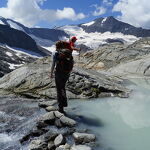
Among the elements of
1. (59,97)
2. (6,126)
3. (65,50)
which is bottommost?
(6,126)

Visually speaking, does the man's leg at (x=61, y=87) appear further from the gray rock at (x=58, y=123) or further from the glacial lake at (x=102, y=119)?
the gray rock at (x=58, y=123)

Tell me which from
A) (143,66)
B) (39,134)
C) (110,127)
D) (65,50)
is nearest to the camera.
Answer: (39,134)

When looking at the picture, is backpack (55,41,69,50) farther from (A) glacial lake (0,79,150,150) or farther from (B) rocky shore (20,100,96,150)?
(A) glacial lake (0,79,150,150)

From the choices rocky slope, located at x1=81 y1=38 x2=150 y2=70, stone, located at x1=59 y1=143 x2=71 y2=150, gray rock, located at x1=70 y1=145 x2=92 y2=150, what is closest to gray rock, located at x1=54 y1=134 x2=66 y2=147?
stone, located at x1=59 y1=143 x2=71 y2=150

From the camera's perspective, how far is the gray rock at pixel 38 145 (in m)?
9.74

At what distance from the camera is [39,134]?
37.6 ft

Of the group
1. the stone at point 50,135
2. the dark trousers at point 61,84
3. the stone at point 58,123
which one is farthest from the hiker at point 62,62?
the stone at point 50,135

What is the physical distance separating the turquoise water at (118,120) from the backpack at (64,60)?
2.52m

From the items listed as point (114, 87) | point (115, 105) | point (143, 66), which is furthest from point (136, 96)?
Answer: point (143, 66)

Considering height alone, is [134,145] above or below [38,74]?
below

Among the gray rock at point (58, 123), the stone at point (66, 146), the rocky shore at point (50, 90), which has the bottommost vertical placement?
the stone at point (66, 146)

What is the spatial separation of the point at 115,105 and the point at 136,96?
10.3 feet

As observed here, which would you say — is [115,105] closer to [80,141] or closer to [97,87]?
[97,87]

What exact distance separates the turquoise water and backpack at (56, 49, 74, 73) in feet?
8.26
